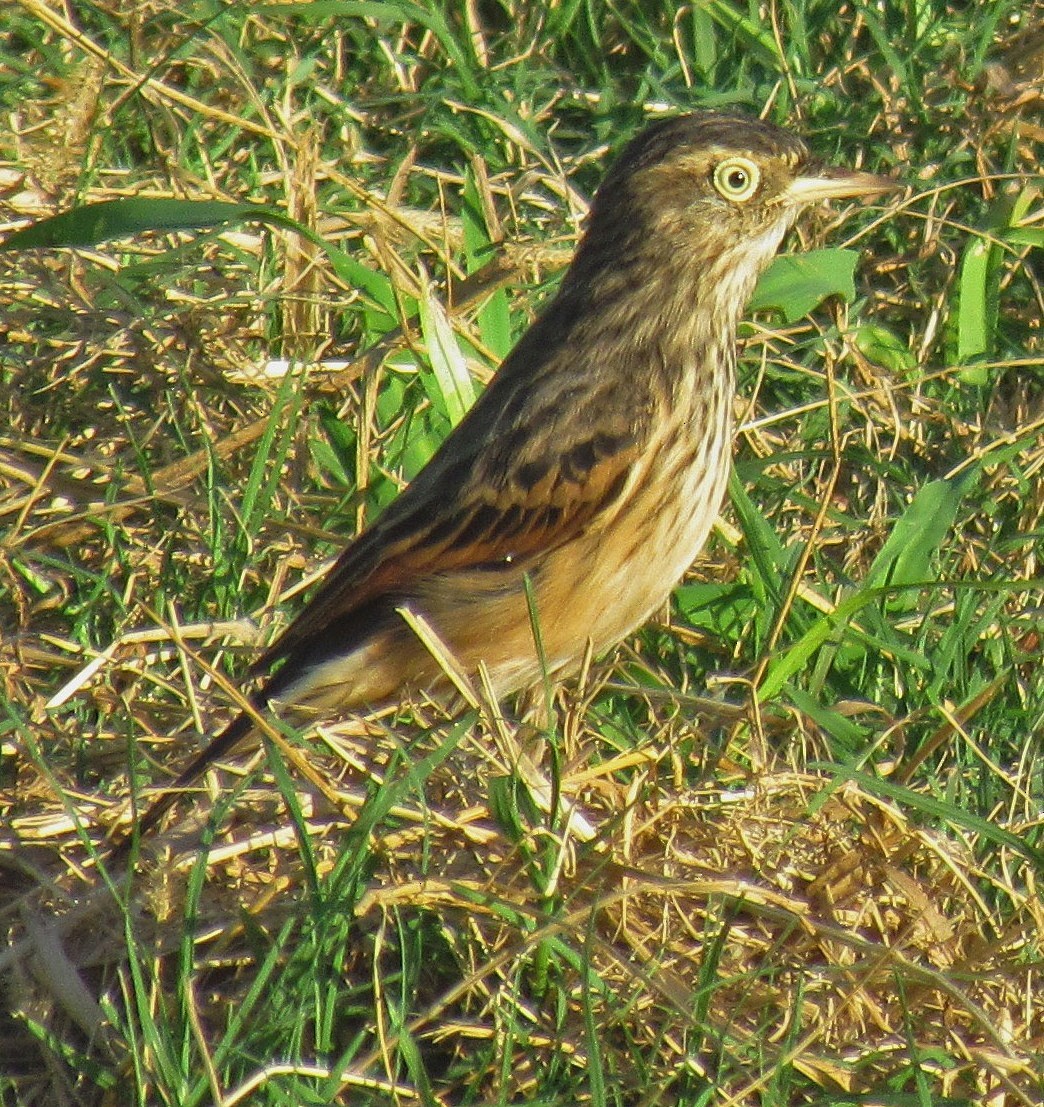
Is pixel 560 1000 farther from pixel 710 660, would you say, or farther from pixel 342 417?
pixel 342 417

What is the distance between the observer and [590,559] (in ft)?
17.9

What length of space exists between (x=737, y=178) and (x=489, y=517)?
118 centimetres

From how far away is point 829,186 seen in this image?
5824 millimetres

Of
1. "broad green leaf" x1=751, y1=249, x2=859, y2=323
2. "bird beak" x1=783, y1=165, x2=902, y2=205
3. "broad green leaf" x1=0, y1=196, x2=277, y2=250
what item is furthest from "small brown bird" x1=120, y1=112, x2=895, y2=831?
"broad green leaf" x1=0, y1=196, x2=277, y2=250

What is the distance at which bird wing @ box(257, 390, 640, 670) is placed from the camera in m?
5.46

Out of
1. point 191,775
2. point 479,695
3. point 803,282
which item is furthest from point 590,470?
point 803,282

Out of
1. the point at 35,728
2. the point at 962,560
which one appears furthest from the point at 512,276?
the point at 35,728

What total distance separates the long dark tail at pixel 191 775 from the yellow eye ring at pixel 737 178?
6.46ft

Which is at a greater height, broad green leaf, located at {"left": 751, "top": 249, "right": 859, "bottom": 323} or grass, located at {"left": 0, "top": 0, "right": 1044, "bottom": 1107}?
broad green leaf, located at {"left": 751, "top": 249, "right": 859, "bottom": 323}

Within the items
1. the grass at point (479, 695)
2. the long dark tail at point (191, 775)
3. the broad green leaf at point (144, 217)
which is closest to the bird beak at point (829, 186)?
the grass at point (479, 695)

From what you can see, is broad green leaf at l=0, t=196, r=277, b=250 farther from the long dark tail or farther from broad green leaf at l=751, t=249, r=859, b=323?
broad green leaf at l=751, t=249, r=859, b=323

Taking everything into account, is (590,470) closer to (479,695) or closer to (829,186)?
(479,695)

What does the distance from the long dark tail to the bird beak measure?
A: 2.10 meters

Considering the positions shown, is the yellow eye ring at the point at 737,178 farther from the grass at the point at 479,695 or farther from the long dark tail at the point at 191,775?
the long dark tail at the point at 191,775
